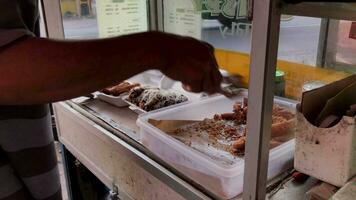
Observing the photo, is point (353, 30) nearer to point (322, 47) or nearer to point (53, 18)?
point (322, 47)

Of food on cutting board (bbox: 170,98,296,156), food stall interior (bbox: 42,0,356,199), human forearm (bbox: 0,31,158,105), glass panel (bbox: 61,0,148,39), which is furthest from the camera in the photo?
glass panel (bbox: 61,0,148,39)

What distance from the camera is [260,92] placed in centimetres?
61

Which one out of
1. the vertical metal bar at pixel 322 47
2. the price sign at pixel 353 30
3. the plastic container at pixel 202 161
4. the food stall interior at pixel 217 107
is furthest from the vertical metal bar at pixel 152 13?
the price sign at pixel 353 30

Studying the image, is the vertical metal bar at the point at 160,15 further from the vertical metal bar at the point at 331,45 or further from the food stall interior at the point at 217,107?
the vertical metal bar at the point at 331,45

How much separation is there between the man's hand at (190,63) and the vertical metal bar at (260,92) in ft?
0.28

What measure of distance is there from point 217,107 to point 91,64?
2.69 ft

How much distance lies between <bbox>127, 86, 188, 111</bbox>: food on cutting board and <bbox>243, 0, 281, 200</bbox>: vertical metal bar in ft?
2.31

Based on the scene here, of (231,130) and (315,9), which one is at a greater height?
(315,9)

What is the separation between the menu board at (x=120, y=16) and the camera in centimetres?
185

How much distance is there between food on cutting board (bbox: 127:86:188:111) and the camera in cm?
136

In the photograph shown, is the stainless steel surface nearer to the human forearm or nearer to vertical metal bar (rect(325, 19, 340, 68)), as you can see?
the human forearm

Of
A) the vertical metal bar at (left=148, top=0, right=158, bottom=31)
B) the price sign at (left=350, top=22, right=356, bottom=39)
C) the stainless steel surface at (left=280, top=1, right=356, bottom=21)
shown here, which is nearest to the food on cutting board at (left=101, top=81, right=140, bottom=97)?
the vertical metal bar at (left=148, top=0, right=158, bottom=31)

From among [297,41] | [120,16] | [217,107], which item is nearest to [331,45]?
[297,41]

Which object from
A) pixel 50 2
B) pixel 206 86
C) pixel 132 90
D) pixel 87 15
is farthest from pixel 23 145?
pixel 87 15
